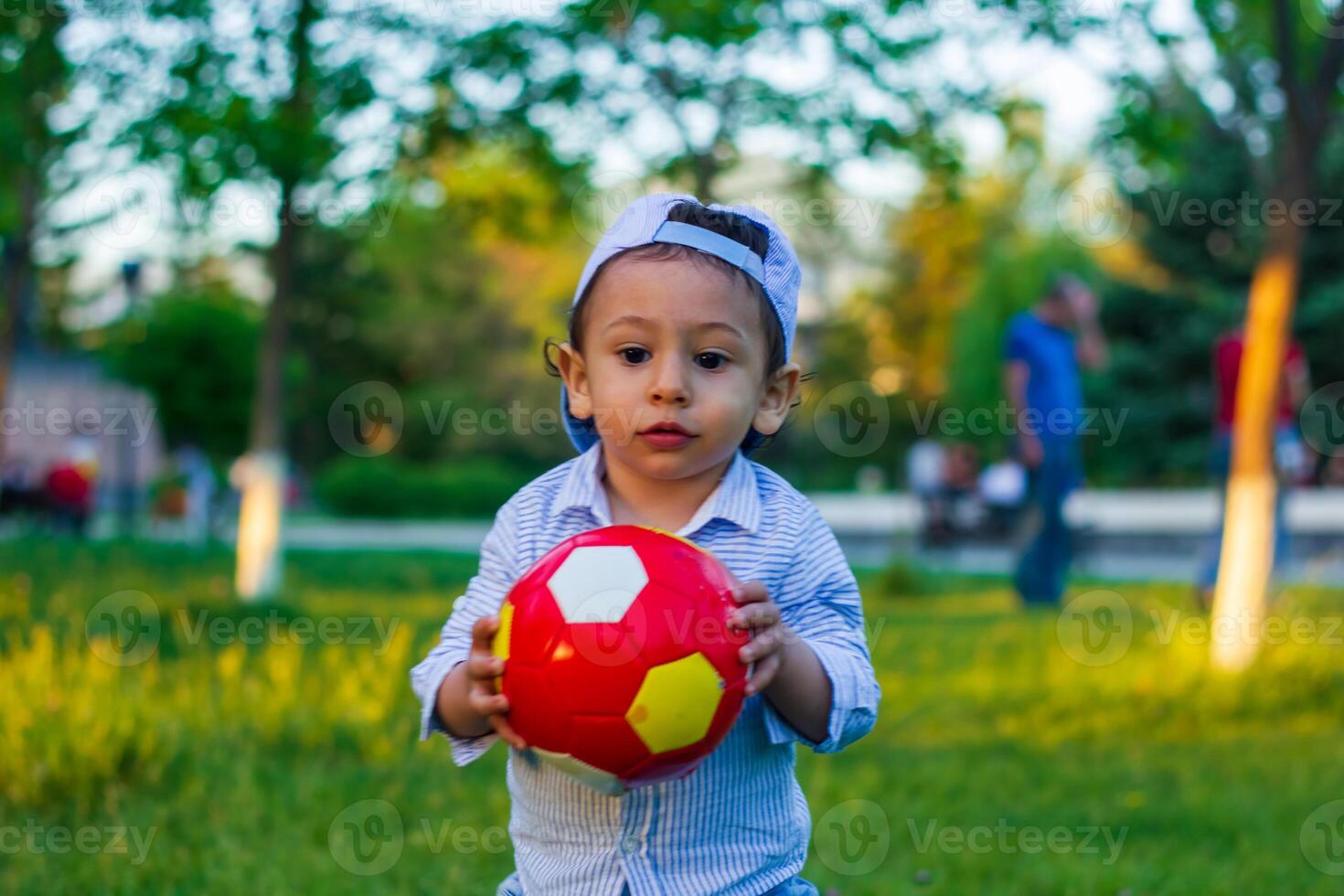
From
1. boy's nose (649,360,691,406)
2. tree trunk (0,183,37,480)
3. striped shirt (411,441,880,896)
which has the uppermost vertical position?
tree trunk (0,183,37,480)

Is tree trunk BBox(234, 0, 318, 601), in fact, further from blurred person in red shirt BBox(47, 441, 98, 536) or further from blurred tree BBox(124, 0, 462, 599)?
blurred person in red shirt BBox(47, 441, 98, 536)

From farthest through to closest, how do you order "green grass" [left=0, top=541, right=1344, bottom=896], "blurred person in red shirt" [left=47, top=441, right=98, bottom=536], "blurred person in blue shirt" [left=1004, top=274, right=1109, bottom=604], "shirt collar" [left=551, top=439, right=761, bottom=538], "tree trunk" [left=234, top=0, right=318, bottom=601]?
"blurred person in red shirt" [left=47, top=441, right=98, bottom=536], "blurred person in blue shirt" [left=1004, top=274, right=1109, bottom=604], "tree trunk" [left=234, top=0, right=318, bottom=601], "green grass" [left=0, top=541, right=1344, bottom=896], "shirt collar" [left=551, top=439, right=761, bottom=538]

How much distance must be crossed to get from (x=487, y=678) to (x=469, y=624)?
11.2 inches

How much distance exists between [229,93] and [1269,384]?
648 cm

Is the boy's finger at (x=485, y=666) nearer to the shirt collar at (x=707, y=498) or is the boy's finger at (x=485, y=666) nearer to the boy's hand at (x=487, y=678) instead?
the boy's hand at (x=487, y=678)

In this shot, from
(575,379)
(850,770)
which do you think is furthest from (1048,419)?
(575,379)

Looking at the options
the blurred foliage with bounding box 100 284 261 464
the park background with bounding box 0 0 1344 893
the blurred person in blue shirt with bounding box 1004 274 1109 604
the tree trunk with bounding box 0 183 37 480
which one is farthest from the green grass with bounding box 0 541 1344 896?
the blurred foliage with bounding box 100 284 261 464

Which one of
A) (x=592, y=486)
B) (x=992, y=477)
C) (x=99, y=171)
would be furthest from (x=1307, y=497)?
(x=592, y=486)

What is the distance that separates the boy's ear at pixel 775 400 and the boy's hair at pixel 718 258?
0.06 ft

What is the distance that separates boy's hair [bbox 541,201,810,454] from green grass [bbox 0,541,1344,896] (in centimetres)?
183

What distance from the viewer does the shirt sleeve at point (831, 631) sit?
87.7 inches

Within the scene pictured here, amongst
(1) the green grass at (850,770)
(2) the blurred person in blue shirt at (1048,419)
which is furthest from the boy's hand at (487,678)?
(2) the blurred person in blue shirt at (1048,419)

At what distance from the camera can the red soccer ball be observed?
80.5 inches

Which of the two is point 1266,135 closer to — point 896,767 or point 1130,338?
point 1130,338
